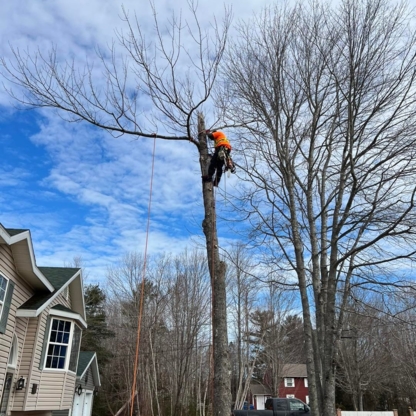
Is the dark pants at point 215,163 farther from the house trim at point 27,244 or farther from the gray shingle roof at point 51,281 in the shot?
the gray shingle roof at point 51,281

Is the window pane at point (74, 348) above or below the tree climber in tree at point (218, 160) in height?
below

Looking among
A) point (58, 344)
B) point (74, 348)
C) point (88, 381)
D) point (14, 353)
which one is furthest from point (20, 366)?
point (88, 381)

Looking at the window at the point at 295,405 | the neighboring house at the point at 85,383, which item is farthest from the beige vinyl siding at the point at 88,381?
the window at the point at 295,405

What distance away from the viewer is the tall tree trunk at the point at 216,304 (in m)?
4.36

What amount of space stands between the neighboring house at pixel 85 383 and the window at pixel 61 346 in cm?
515

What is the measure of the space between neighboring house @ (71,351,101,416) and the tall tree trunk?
14.1m

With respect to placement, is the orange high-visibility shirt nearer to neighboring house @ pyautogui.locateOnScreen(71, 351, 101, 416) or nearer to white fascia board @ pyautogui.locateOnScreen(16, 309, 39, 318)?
white fascia board @ pyautogui.locateOnScreen(16, 309, 39, 318)

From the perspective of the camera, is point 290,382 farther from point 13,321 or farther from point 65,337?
point 13,321

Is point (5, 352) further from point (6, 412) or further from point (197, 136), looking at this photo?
point (197, 136)

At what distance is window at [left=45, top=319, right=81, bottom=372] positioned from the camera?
1142 cm

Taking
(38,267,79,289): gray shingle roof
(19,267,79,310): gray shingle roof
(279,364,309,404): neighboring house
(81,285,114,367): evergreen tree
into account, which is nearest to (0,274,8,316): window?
(19,267,79,310): gray shingle roof

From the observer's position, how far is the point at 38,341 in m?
10.8

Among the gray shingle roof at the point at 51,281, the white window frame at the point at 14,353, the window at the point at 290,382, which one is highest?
the gray shingle roof at the point at 51,281

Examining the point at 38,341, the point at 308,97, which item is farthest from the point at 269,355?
the point at 308,97
